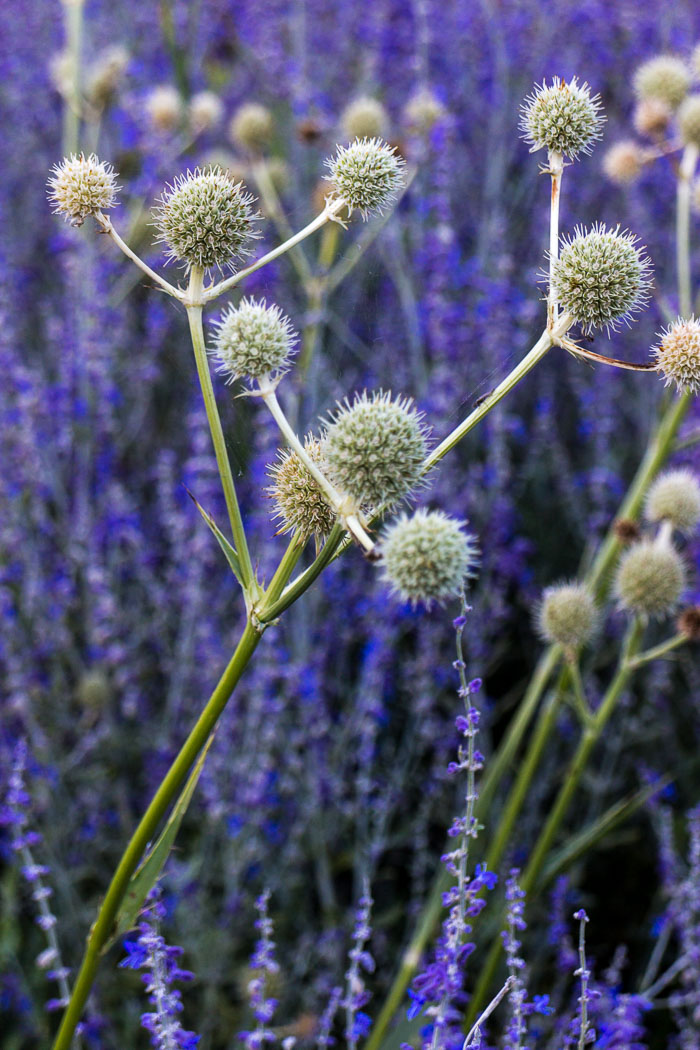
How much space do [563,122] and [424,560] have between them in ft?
2.30

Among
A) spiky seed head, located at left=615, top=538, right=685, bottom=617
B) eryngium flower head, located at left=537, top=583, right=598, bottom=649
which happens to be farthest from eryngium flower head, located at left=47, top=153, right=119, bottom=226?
spiky seed head, located at left=615, top=538, right=685, bottom=617

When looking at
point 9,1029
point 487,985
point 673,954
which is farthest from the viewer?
point 673,954

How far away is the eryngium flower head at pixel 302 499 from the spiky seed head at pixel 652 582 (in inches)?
42.3

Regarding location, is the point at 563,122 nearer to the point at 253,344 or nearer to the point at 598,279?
the point at 598,279

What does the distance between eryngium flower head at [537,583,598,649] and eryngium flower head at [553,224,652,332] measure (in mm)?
871

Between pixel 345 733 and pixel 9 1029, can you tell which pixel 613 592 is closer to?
pixel 345 733

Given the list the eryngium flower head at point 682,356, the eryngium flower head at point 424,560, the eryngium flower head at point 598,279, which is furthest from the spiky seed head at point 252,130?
the eryngium flower head at point 424,560

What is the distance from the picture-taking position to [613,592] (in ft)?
7.39

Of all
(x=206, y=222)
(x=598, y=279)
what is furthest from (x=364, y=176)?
(x=598, y=279)

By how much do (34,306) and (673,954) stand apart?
394 centimetres

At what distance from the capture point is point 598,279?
49.6 inches

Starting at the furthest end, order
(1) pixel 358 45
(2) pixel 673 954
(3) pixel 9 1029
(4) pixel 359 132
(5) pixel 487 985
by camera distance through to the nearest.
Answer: (1) pixel 358 45 < (4) pixel 359 132 < (2) pixel 673 954 < (3) pixel 9 1029 < (5) pixel 487 985

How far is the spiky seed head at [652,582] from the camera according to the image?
2.11 metres

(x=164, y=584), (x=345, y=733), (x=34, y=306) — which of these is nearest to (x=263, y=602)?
(x=345, y=733)
